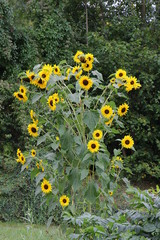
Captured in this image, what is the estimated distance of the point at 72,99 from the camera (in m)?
2.91

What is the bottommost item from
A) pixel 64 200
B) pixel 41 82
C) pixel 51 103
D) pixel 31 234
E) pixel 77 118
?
pixel 31 234

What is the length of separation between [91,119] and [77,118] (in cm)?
34

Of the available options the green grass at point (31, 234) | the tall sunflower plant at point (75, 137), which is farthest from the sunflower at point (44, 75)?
the green grass at point (31, 234)

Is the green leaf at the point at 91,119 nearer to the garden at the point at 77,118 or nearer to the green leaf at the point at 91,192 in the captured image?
the garden at the point at 77,118

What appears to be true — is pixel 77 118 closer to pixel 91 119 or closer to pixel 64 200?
pixel 91 119

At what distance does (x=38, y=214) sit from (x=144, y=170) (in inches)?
129

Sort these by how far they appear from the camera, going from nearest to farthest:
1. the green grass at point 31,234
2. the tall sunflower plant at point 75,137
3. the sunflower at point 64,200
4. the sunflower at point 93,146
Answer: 1. the sunflower at point 93,146
2. the tall sunflower plant at point 75,137
3. the sunflower at point 64,200
4. the green grass at point 31,234

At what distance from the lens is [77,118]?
10.4 ft

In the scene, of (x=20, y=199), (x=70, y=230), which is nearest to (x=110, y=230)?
(x=70, y=230)

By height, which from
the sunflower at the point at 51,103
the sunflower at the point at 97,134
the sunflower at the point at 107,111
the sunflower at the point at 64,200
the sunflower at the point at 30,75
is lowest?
the sunflower at the point at 64,200

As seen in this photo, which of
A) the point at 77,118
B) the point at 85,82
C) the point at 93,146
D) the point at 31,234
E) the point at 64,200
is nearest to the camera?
the point at 93,146

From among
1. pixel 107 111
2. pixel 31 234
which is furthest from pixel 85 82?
pixel 31 234

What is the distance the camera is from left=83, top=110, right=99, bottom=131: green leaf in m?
2.84

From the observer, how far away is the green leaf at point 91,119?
2.84 meters
